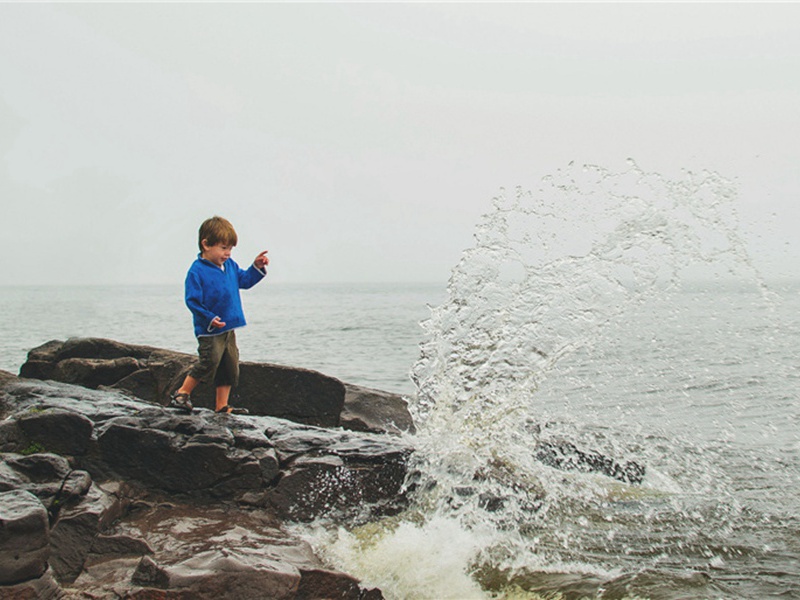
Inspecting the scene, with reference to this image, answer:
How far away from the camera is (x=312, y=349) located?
82.8 ft

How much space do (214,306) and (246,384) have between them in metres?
1.46

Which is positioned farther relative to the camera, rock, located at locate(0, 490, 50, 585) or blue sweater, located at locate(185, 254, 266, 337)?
blue sweater, located at locate(185, 254, 266, 337)

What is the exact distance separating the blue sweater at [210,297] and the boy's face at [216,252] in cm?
4

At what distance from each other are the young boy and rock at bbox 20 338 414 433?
100 centimetres

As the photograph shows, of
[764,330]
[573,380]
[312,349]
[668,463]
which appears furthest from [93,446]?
[764,330]

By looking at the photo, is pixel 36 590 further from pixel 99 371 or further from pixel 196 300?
pixel 99 371

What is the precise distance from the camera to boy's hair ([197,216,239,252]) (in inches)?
259

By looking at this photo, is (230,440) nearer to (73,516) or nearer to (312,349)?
(73,516)

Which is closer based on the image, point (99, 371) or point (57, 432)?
point (57, 432)

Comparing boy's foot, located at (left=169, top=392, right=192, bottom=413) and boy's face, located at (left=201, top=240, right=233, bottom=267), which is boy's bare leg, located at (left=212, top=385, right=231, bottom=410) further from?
boy's face, located at (left=201, top=240, right=233, bottom=267)

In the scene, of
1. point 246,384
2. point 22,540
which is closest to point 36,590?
point 22,540

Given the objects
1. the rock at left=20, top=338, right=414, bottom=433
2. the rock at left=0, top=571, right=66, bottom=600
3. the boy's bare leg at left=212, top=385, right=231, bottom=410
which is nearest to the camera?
the rock at left=0, top=571, right=66, bottom=600

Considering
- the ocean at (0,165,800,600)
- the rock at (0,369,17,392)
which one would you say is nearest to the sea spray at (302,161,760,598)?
the ocean at (0,165,800,600)

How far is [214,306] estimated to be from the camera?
260 inches
